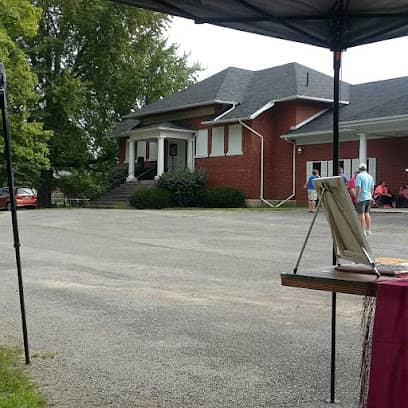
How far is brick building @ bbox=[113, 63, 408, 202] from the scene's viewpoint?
26.8 m

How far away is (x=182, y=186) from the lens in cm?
3106

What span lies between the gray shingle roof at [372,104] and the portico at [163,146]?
6.86 m

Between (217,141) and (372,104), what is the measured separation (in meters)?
8.35

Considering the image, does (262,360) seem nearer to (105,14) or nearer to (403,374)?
(403,374)

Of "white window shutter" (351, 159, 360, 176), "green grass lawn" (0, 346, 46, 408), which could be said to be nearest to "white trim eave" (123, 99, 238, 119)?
"white window shutter" (351, 159, 360, 176)

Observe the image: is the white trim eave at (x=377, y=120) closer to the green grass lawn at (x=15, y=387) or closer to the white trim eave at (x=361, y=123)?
the white trim eave at (x=361, y=123)

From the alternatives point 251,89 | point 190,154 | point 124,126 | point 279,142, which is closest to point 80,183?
point 124,126

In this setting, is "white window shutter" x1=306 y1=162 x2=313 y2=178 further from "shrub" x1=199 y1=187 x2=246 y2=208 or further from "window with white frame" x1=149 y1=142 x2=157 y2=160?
"window with white frame" x1=149 y1=142 x2=157 y2=160

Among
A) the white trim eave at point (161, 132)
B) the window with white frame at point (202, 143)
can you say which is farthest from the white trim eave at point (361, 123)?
the white trim eave at point (161, 132)

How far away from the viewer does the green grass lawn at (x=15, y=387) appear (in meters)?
3.99

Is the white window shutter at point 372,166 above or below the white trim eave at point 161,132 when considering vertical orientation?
below

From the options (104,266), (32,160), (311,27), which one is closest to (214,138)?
(32,160)

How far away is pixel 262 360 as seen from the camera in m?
5.12

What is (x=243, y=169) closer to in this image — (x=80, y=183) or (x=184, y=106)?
(x=184, y=106)
